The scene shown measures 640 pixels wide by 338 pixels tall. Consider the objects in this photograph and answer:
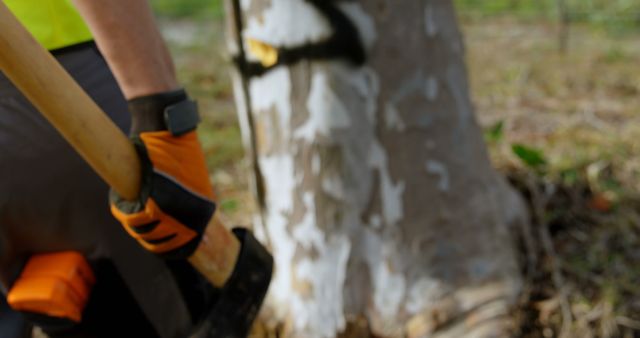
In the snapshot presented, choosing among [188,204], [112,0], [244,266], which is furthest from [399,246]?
[112,0]

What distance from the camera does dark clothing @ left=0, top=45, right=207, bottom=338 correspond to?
149cm

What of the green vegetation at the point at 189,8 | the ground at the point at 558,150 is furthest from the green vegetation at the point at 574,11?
the green vegetation at the point at 189,8

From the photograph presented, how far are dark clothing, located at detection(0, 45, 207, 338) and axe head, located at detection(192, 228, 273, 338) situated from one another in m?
0.13

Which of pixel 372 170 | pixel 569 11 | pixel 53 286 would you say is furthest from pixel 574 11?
pixel 53 286

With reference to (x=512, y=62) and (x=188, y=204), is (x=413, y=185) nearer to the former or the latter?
(x=188, y=204)

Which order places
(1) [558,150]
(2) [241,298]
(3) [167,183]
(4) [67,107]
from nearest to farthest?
(4) [67,107]
(3) [167,183]
(2) [241,298]
(1) [558,150]

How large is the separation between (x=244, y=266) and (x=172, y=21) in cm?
581

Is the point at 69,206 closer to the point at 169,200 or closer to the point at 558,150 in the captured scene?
the point at 169,200

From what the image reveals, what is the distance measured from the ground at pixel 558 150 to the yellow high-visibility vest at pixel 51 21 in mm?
1611

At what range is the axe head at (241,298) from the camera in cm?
162

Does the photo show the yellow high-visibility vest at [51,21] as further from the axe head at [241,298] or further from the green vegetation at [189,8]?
the green vegetation at [189,8]

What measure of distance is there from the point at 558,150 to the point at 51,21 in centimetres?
241

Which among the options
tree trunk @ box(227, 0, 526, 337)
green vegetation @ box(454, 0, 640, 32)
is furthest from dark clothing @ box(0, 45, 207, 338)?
green vegetation @ box(454, 0, 640, 32)

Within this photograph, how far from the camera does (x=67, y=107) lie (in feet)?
4.29
